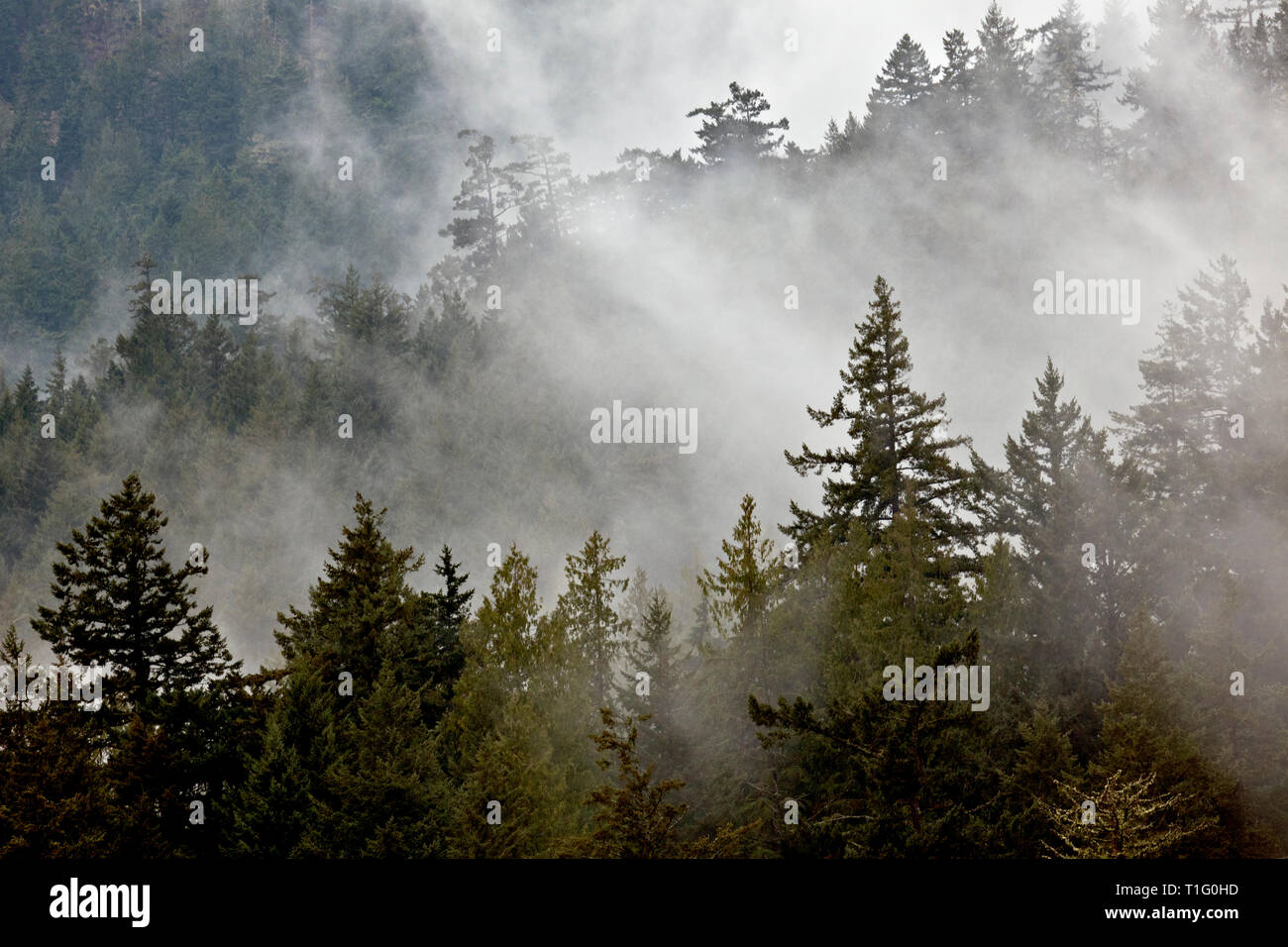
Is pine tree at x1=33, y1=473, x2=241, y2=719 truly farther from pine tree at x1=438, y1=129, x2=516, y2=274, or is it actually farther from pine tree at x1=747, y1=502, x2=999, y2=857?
pine tree at x1=438, y1=129, x2=516, y2=274

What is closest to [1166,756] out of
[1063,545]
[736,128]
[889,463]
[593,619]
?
[1063,545]

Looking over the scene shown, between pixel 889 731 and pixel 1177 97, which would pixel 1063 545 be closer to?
pixel 889 731

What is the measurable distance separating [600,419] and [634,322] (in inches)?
775

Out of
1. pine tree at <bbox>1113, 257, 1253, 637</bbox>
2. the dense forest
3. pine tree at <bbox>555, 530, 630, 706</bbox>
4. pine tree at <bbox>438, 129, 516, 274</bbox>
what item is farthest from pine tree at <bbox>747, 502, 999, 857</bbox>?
pine tree at <bbox>438, 129, 516, 274</bbox>

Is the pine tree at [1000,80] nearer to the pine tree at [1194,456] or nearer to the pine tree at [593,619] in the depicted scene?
the pine tree at [1194,456]

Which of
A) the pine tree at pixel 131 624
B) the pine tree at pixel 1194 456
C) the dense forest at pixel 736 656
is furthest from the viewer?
the pine tree at pixel 1194 456

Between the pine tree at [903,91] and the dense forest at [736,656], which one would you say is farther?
the pine tree at [903,91]

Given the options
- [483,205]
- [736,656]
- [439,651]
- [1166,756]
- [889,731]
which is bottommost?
[1166,756]

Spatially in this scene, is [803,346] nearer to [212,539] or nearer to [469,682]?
[212,539]

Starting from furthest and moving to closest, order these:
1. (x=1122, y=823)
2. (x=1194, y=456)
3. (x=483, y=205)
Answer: (x=483, y=205) → (x=1194, y=456) → (x=1122, y=823)

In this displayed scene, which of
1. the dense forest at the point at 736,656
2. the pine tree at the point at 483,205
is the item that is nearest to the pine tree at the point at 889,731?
the dense forest at the point at 736,656

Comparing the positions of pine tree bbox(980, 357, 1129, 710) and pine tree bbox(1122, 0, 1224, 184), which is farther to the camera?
pine tree bbox(1122, 0, 1224, 184)

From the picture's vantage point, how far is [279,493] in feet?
302
